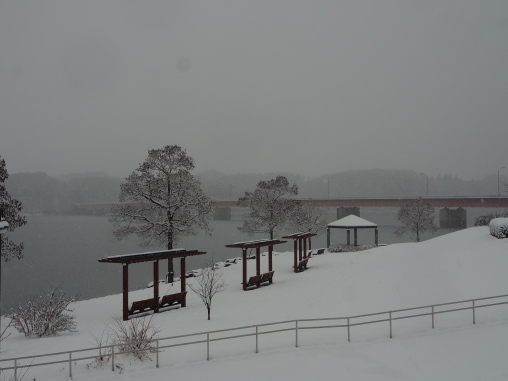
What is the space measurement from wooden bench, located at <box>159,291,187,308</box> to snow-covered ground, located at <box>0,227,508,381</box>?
0.70 metres

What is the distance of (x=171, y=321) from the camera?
54.6 feet

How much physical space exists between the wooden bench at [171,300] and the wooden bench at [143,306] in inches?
14.3

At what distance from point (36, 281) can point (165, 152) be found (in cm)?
1994

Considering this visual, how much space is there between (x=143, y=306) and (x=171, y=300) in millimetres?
1611

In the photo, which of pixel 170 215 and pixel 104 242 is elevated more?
pixel 170 215

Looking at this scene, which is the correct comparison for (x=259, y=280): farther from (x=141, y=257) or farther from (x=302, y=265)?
(x=141, y=257)

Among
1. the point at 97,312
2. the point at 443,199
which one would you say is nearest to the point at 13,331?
the point at 97,312

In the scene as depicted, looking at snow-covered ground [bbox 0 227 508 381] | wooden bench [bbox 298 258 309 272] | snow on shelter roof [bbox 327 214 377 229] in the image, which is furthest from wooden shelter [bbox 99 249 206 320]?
snow on shelter roof [bbox 327 214 377 229]

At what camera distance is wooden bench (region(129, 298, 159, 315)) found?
17.9 meters

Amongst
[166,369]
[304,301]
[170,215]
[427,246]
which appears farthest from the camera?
[170,215]

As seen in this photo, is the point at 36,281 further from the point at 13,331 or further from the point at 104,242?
the point at 104,242

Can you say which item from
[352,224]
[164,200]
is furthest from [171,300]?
[352,224]

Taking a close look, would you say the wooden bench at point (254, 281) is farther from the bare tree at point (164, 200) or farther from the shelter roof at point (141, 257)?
the bare tree at point (164, 200)

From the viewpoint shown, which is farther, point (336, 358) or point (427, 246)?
point (427, 246)
